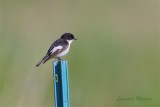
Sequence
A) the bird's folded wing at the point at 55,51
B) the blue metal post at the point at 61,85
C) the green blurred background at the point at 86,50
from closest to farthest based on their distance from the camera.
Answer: the blue metal post at the point at 61,85 < the bird's folded wing at the point at 55,51 < the green blurred background at the point at 86,50

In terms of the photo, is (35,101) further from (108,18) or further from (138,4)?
(138,4)

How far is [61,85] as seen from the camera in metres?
4.12

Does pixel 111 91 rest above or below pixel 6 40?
below

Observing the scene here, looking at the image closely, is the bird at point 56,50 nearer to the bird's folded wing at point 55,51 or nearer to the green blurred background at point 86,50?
the bird's folded wing at point 55,51

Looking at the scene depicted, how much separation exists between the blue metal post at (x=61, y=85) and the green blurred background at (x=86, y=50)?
2.81 meters

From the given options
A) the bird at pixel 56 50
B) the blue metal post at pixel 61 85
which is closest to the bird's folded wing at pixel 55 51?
the bird at pixel 56 50

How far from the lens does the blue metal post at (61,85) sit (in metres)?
4.10

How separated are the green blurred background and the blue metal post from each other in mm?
2813

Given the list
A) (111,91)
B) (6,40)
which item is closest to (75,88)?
(111,91)

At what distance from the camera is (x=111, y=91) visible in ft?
24.9

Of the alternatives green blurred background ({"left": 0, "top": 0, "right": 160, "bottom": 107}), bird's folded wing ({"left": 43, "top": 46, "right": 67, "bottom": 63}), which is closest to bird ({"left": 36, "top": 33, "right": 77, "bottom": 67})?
bird's folded wing ({"left": 43, "top": 46, "right": 67, "bottom": 63})

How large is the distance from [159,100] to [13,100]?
1.77m

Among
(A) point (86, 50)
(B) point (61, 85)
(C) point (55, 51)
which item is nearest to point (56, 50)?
(C) point (55, 51)

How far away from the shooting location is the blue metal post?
4.10 meters
